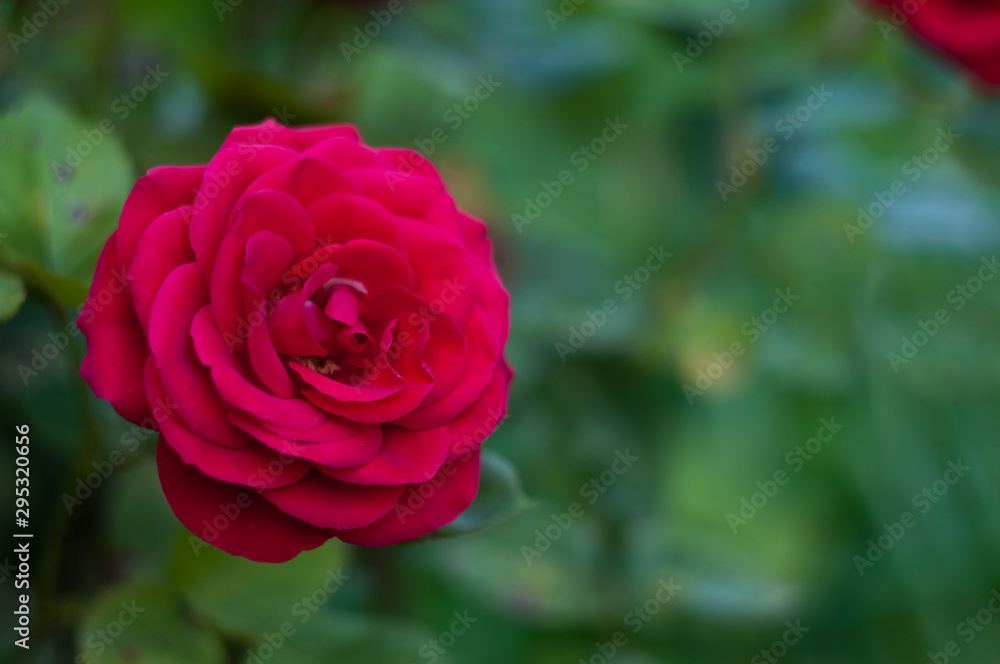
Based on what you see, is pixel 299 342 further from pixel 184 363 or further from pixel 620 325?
pixel 620 325

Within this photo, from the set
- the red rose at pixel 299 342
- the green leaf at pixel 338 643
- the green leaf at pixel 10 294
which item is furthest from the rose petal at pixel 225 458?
the green leaf at pixel 338 643

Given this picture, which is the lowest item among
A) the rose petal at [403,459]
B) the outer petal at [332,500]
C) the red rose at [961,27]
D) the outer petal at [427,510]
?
the outer petal at [427,510]

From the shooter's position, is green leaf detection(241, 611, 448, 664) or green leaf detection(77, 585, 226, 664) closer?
green leaf detection(77, 585, 226, 664)

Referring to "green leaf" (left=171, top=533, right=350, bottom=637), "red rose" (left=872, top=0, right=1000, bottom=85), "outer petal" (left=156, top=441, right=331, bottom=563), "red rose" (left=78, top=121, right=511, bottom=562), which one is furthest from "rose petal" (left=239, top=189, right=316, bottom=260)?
"red rose" (left=872, top=0, right=1000, bottom=85)

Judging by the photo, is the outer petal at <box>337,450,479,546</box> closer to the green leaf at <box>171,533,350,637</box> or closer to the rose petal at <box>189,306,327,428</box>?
the rose petal at <box>189,306,327,428</box>

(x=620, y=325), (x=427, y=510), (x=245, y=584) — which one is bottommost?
(x=620, y=325)

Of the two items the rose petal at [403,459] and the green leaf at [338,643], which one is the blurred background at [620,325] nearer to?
the green leaf at [338,643]

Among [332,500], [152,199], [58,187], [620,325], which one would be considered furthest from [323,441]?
[620,325]
